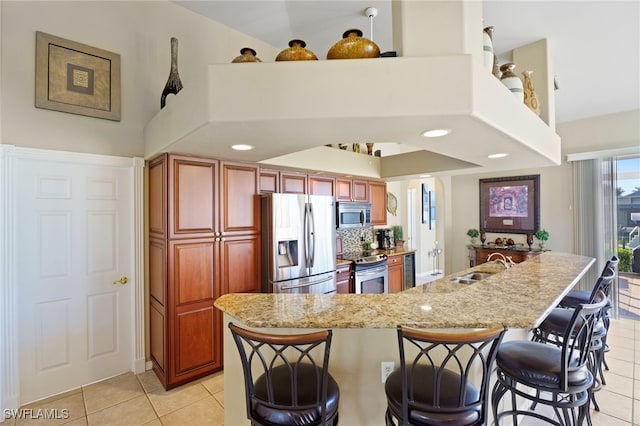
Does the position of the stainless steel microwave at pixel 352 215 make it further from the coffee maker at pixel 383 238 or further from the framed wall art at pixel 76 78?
the framed wall art at pixel 76 78

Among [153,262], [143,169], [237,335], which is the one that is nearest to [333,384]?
[237,335]

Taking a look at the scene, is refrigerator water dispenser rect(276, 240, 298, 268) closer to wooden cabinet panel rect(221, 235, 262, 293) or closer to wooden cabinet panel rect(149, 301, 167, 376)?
wooden cabinet panel rect(221, 235, 262, 293)

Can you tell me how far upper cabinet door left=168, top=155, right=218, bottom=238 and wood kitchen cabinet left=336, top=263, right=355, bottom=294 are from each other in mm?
1851

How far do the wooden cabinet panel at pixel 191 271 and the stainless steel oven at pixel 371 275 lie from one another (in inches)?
81.7

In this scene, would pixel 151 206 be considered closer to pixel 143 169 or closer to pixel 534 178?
pixel 143 169

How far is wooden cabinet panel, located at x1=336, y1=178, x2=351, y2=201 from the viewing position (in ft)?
14.6

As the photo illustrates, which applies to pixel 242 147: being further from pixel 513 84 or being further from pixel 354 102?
pixel 513 84

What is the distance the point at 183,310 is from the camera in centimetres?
275

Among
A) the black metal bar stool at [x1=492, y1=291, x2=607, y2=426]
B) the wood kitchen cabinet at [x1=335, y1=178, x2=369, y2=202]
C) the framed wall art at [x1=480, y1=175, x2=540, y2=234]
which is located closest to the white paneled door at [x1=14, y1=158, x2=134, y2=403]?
the wood kitchen cabinet at [x1=335, y1=178, x2=369, y2=202]

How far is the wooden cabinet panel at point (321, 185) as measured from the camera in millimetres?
4062

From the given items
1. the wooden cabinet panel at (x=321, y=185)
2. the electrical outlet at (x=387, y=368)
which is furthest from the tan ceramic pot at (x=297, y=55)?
the wooden cabinet panel at (x=321, y=185)

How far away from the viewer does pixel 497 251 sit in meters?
5.18

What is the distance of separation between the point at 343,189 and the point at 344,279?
4.45 feet

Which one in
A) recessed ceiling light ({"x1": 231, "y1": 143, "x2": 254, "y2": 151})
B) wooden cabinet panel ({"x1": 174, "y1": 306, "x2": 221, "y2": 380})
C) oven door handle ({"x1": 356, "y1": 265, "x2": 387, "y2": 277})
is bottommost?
wooden cabinet panel ({"x1": 174, "y1": 306, "x2": 221, "y2": 380})
